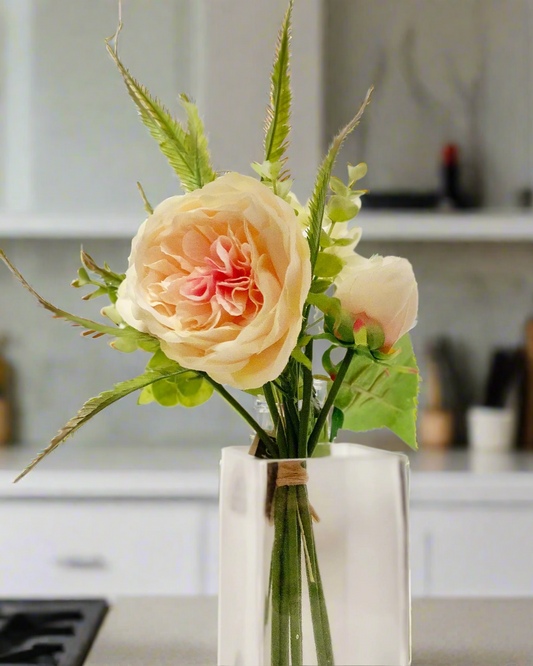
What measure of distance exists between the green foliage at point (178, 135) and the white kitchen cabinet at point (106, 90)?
1355mm

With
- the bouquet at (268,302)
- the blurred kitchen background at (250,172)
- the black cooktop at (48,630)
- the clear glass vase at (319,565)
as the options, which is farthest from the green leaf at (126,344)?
the blurred kitchen background at (250,172)

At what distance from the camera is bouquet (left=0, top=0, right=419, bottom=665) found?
1.33 ft

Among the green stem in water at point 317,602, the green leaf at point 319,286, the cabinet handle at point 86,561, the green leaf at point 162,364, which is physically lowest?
the cabinet handle at point 86,561

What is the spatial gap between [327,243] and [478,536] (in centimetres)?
127

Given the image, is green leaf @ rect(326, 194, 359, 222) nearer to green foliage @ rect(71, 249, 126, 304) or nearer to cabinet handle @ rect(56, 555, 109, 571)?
green foliage @ rect(71, 249, 126, 304)

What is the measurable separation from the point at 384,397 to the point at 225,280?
0.60 ft

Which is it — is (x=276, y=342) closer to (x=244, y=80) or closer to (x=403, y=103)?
(x=244, y=80)

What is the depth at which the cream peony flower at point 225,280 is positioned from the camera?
400 millimetres

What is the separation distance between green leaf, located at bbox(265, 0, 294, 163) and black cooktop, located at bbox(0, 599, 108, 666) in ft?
1.44

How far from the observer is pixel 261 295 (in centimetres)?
41

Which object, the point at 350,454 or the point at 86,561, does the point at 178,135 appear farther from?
the point at 86,561

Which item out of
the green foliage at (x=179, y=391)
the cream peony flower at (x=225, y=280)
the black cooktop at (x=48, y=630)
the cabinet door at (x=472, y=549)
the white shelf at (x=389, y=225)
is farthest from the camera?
the white shelf at (x=389, y=225)

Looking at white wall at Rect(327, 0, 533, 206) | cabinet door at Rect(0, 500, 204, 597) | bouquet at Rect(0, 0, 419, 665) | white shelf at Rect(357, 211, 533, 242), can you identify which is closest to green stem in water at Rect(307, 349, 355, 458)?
bouquet at Rect(0, 0, 419, 665)

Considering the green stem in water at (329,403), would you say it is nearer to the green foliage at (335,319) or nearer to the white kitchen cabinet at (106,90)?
the green foliage at (335,319)
